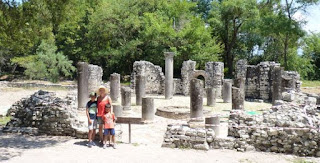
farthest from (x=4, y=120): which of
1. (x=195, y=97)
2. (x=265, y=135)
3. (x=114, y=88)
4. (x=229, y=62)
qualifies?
(x=229, y=62)

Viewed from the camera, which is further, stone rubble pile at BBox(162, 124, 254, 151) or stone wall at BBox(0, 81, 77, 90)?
stone wall at BBox(0, 81, 77, 90)

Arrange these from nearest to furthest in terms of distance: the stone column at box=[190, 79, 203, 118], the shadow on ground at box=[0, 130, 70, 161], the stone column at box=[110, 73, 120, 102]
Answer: the shadow on ground at box=[0, 130, 70, 161]
the stone column at box=[190, 79, 203, 118]
the stone column at box=[110, 73, 120, 102]

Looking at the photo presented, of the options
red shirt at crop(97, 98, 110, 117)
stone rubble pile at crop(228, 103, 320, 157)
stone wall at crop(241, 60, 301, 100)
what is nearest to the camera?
stone rubble pile at crop(228, 103, 320, 157)

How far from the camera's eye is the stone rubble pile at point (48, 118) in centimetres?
1020

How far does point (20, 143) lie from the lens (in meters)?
9.30

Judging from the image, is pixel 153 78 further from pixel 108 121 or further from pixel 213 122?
pixel 108 121

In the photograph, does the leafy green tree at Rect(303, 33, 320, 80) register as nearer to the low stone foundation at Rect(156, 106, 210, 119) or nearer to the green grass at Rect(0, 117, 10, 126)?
the low stone foundation at Rect(156, 106, 210, 119)

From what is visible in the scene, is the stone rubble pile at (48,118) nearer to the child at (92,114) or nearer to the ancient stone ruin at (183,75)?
the child at (92,114)

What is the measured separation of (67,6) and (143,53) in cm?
2177

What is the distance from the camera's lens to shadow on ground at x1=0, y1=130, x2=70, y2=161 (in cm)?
832

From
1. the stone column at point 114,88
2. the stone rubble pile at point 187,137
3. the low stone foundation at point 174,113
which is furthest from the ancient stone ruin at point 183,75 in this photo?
the stone rubble pile at point 187,137

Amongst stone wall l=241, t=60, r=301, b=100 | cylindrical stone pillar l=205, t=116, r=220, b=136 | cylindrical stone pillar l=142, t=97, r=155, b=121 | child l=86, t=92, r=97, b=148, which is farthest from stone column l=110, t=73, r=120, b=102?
child l=86, t=92, r=97, b=148

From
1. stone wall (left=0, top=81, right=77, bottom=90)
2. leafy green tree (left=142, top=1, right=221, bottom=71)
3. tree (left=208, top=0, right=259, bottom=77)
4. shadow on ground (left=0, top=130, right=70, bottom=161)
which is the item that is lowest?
shadow on ground (left=0, top=130, right=70, bottom=161)

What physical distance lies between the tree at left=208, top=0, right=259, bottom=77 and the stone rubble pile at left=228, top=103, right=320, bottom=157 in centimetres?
2594
